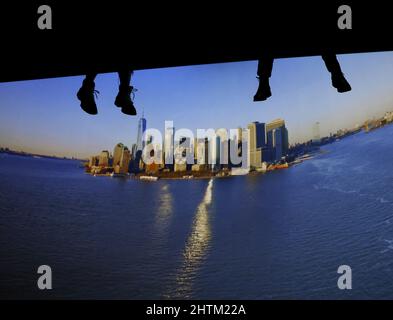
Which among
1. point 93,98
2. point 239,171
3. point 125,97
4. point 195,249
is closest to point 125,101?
point 125,97

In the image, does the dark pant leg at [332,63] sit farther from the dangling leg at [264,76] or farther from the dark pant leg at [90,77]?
the dark pant leg at [90,77]

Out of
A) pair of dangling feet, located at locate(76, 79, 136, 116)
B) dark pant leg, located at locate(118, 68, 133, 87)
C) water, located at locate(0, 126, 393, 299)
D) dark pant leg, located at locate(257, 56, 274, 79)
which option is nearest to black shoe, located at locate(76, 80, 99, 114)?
pair of dangling feet, located at locate(76, 79, 136, 116)

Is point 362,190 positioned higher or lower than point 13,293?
higher

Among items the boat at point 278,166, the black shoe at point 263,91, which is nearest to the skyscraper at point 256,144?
the boat at point 278,166

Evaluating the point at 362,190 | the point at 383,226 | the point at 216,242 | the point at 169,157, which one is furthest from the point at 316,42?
the point at 169,157

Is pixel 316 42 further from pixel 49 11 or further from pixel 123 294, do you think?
pixel 123 294
